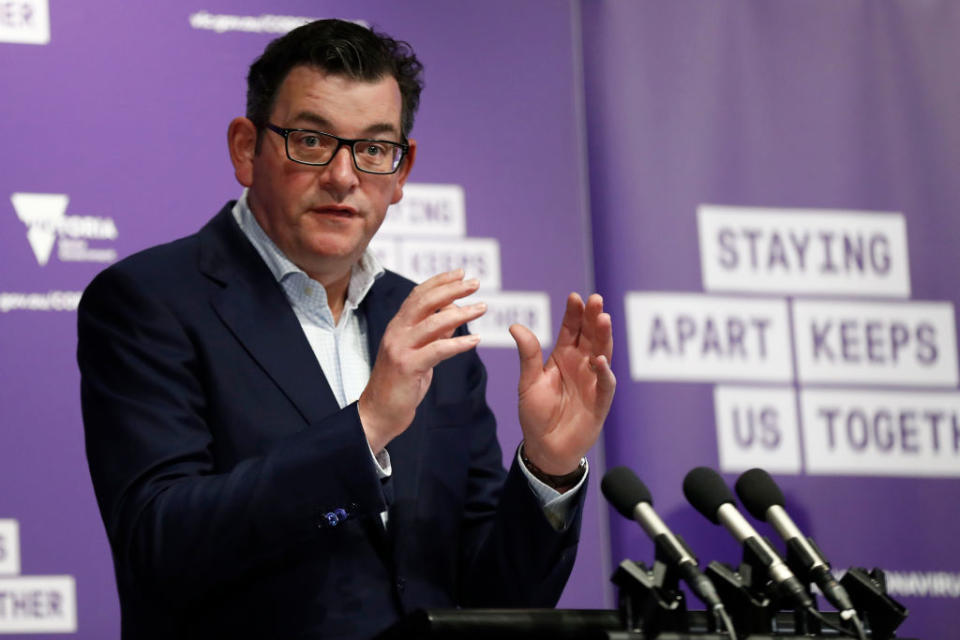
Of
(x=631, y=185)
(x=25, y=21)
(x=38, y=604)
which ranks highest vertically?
(x=25, y=21)

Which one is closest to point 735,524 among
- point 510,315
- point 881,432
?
point 510,315

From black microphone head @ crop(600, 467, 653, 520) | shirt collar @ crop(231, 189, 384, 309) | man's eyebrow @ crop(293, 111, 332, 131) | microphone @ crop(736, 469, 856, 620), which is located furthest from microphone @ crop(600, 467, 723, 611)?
man's eyebrow @ crop(293, 111, 332, 131)

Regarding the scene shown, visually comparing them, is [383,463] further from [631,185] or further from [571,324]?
[631,185]

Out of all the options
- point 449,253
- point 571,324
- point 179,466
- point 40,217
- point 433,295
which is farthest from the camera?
point 449,253

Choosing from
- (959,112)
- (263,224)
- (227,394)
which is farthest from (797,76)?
(227,394)

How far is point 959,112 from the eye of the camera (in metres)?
5.09

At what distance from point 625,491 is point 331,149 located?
42.0 inches

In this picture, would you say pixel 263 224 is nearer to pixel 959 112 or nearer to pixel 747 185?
pixel 747 185

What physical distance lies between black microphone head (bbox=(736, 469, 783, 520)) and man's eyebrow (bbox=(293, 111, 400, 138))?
43.1 inches

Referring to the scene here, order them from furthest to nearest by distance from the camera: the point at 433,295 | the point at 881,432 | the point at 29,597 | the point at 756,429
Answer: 1. the point at 881,432
2. the point at 756,429
3. the point at 29,597
4. the point at 433,295

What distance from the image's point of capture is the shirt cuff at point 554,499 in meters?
2.70

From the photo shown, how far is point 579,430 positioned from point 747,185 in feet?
8.08

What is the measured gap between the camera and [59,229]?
4.10m

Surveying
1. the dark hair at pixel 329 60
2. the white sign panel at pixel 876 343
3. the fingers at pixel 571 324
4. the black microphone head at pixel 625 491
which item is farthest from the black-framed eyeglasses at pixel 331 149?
the white sign panel at pixel 876 343
